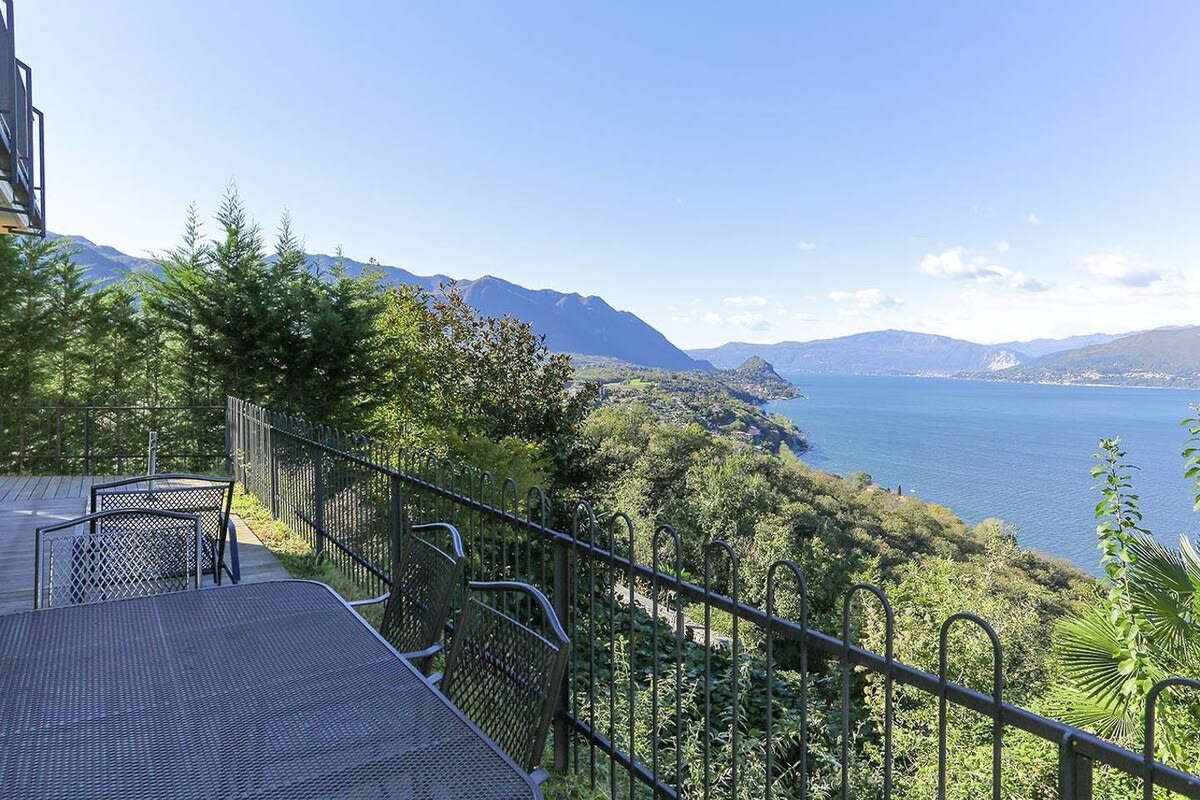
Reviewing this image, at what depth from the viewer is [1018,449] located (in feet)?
283

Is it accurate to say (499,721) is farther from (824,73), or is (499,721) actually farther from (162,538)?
(824,73)

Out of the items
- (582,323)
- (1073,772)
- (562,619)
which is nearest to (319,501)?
(562,619)

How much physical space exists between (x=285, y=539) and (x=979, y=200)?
58117mm

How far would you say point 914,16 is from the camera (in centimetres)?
2366

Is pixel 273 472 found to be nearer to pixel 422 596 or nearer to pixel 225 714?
pixel 422 596

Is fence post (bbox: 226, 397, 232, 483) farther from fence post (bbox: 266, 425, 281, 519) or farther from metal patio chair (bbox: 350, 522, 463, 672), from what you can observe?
metal patio chair (bbox: 350, 522, 463, 672)

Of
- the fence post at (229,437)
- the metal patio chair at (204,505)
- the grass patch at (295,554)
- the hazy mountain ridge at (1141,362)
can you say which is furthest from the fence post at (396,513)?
the hazy mountain ridge at (1141,362)

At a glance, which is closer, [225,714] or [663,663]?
[225,714]

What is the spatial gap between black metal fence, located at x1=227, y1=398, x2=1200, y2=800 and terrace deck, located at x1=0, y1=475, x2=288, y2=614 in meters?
0.43

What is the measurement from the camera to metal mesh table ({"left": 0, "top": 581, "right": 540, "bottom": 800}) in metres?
1.23

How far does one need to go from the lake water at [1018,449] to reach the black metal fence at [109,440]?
22.1 metres

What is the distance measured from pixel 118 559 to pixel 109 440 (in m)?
9.90

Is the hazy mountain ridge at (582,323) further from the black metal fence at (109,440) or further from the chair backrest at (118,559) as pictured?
the chair backrest at (118,559)

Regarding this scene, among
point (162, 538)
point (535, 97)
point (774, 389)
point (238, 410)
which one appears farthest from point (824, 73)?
point (774, 389)
